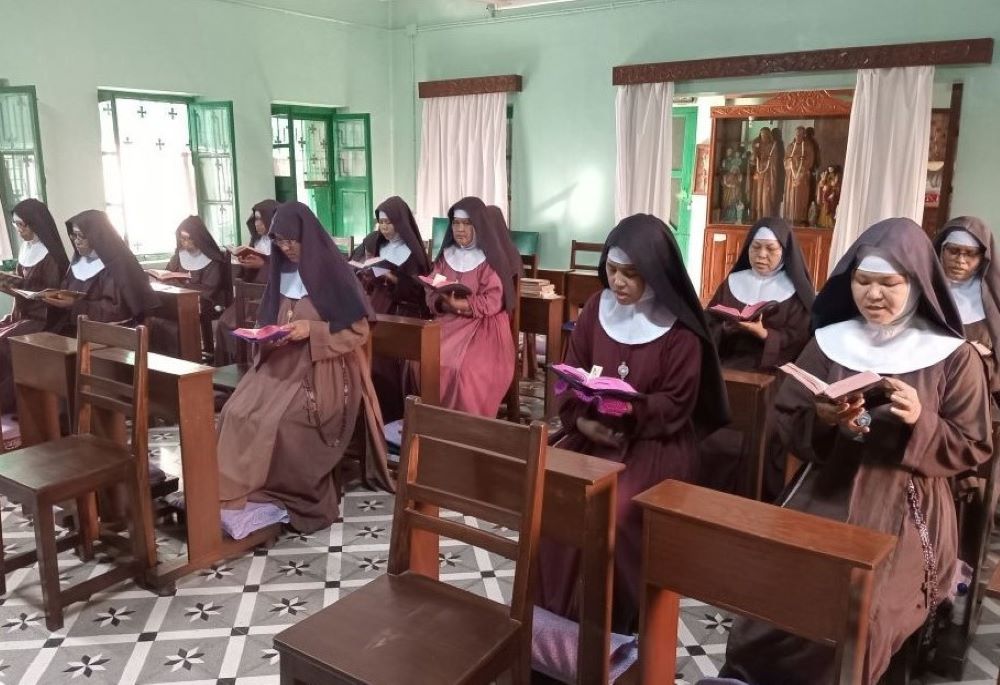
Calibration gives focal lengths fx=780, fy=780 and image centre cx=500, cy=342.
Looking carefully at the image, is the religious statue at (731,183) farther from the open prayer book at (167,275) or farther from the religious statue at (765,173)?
the open prayer book at (167,275)

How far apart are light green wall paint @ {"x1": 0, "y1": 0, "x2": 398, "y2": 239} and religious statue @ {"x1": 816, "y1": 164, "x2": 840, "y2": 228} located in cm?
497

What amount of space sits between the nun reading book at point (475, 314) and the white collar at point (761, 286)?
149cm

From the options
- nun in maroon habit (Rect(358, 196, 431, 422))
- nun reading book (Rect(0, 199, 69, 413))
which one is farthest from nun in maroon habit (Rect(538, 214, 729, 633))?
nun reading book (Rect(0, 199, 69, 413))

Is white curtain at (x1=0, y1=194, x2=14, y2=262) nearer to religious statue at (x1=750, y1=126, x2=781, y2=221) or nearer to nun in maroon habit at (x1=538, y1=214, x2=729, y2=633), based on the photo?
nun in maroon habit at (x1=538, y1=214, x2=729, y2=633)

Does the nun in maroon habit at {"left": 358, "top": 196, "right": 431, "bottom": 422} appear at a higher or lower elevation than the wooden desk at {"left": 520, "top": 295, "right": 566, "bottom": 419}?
higher

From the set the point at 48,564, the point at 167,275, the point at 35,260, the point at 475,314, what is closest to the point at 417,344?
the point at 475,314

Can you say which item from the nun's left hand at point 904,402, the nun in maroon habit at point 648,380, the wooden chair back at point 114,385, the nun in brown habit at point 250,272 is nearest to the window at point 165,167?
the nun in brown habit at point 250,272

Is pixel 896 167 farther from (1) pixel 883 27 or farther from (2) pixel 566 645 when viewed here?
(2) pixel 566 645

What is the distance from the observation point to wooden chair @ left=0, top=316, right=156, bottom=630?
2.74 meters

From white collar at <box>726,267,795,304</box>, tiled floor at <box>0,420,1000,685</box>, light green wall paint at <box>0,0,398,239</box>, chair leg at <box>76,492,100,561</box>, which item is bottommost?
tiled floor at <box>0,420,1000,685</box>

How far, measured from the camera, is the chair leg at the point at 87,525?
129 inches

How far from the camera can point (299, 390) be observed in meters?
3.62

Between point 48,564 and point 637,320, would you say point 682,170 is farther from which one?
point 48,564

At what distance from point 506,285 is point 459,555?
2.03 metres
